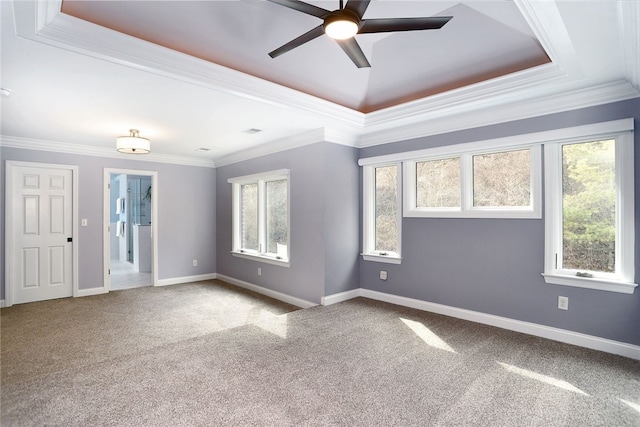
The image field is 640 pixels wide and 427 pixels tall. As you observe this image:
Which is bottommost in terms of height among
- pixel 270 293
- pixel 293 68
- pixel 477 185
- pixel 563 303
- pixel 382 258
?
pixel 270 293

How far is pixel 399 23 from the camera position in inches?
76.1

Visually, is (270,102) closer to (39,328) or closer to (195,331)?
(195,331)

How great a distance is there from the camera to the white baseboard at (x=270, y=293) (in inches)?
181

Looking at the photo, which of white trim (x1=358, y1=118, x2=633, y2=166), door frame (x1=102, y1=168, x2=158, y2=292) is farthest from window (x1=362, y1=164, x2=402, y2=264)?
door frame (x1=102, y1=168, x2=158, y2=292)

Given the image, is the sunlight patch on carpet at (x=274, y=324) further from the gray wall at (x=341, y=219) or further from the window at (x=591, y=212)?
the window at (x=591, y=212)

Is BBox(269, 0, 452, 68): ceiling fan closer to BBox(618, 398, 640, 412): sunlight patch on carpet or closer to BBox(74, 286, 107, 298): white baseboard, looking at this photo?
BBox(618, 398, 640, 412): sunlight patch on carpet

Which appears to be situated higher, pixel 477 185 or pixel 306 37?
pixel 306 37

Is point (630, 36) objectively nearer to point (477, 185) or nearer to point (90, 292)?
point (477, 185)

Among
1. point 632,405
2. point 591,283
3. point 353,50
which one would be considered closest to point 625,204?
point 591,283

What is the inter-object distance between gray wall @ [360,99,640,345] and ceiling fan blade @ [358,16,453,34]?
194 centimetres

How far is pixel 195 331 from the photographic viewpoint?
3662 mm

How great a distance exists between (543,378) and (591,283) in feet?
3.53

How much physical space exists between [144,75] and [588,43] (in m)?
3.16

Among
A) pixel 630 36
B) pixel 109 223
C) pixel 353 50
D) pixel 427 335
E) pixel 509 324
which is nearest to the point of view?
pixel 630 36
